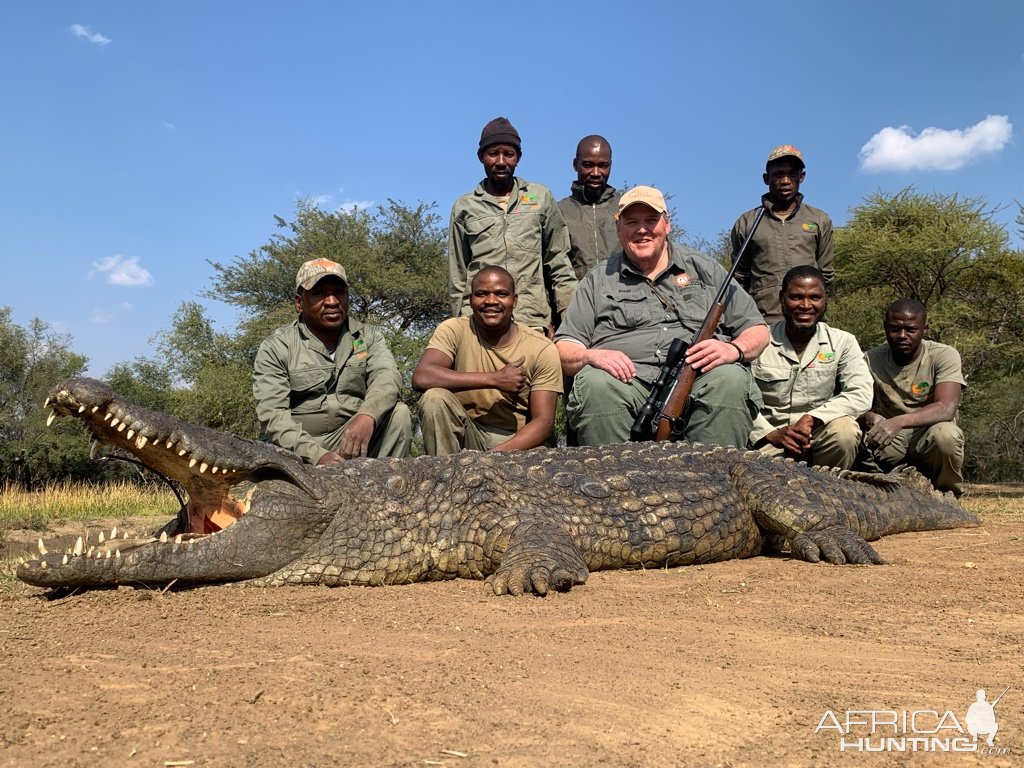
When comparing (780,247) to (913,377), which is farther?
(780,247)

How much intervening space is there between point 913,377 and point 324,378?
4.86m

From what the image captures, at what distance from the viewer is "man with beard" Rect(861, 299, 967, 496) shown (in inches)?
271

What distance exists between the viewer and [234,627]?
2.89m

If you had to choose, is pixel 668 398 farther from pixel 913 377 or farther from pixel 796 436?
pixel 913 377

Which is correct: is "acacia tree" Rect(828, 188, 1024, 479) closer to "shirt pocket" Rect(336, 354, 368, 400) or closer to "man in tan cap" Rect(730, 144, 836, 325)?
"man in tan cap" Rect(730, 144, 836, 325)

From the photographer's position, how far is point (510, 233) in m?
6.79

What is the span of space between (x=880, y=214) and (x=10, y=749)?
17.5 m

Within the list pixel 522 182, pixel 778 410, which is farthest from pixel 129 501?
pixel 778 410

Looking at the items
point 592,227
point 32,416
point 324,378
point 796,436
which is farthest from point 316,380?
point 32,416

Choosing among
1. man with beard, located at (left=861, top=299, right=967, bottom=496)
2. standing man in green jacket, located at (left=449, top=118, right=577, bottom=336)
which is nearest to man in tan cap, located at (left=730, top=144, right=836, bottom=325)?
man with beard, located at (left=861, top=299, right=967, bottom=496)

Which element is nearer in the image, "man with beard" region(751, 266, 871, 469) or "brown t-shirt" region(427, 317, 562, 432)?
"brown t-shirt" region(427, 317, 562, 432)

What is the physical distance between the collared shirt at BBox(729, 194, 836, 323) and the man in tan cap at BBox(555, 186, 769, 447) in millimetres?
1381

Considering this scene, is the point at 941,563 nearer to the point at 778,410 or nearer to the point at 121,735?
the point at 778,410

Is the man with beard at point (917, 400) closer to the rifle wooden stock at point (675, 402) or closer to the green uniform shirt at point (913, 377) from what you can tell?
the green uniform shirt at point (913, 377)
